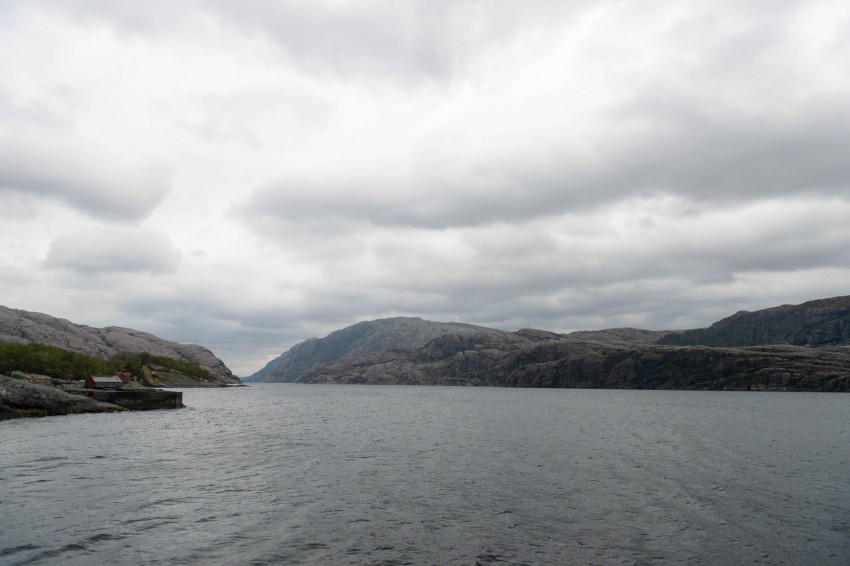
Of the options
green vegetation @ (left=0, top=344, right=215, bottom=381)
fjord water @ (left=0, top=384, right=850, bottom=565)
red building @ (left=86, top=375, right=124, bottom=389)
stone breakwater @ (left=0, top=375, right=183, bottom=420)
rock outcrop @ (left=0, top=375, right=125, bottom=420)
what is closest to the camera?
fjord water @ (left=0, top=384, right=850, bottom=565)

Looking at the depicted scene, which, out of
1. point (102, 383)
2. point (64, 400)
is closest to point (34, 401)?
point (64, 400)

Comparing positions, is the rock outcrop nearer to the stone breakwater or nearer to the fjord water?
the stone breakwater

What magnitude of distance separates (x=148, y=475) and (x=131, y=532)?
59.2ft

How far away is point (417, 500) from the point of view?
37.1 metres

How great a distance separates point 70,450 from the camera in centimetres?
5566

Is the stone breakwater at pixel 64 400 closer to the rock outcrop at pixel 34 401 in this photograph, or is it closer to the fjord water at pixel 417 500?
the rock outcrop at pixel 34 401

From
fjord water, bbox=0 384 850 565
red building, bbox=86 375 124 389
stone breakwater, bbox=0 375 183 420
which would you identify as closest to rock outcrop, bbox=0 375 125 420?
stone breakwater, bbox=0 375 183 420

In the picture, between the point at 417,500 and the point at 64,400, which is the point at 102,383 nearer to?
the point at 64,400

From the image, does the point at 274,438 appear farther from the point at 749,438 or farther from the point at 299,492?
the point at 749,438

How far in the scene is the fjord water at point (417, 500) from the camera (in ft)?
86.8

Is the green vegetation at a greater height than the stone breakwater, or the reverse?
the green vegetation

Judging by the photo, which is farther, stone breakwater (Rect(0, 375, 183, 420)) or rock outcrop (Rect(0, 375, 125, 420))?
stone breakwater (Rect(0, 375, 183, 420))

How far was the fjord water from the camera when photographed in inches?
1041

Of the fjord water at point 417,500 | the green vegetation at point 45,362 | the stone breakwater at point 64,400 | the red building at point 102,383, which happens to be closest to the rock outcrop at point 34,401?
the stone breakwater at point 64,400
